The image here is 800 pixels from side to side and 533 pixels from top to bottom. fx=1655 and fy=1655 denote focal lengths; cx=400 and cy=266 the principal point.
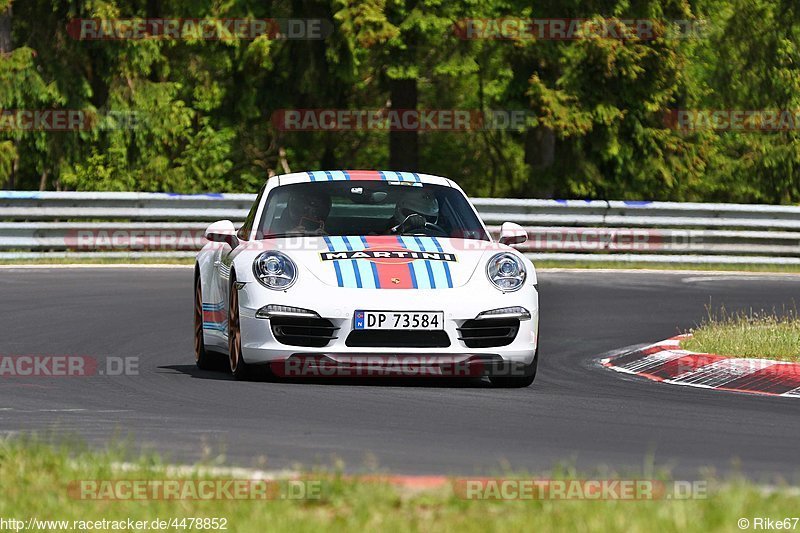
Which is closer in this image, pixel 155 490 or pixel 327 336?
pixel 155 490

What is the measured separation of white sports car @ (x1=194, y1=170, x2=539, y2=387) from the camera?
9859mm

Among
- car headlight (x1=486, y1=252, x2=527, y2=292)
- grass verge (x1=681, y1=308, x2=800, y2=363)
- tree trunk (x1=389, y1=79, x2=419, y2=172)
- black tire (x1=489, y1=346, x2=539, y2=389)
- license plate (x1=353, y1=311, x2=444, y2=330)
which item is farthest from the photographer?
tree trunk (x1=389, y1=79, x2=419, y2=172)

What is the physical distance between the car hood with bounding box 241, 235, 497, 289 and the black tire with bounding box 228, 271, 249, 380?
0.37 meters

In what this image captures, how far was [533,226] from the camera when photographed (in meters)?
22.8

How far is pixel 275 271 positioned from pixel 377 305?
698mm

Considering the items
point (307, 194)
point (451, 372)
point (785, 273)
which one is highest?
point (307, 194)

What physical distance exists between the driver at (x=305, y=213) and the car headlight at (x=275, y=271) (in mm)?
784

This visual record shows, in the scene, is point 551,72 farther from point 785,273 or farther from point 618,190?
point 785,273

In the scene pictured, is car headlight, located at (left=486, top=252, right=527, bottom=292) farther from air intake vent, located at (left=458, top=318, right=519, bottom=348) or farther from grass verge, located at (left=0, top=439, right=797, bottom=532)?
grass verge, located at (left=0, top=439, right=797, bottom=532)

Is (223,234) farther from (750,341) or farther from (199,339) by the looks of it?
(750,341)

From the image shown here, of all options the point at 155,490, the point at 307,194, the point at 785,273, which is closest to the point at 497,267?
the point at 307,194

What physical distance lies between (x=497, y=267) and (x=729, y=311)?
687 centimetres

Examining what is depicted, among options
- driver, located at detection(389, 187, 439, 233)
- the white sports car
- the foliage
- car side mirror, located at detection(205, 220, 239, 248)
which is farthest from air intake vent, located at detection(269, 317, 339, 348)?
the foliage

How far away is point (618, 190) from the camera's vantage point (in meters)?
31.5
